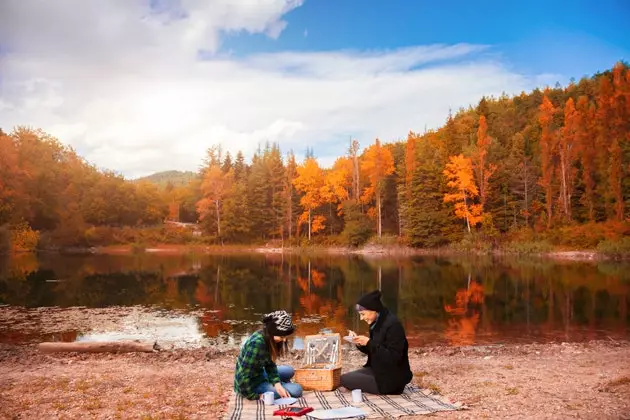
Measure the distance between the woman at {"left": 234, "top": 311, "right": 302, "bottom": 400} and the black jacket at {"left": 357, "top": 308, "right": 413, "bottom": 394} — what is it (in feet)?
3.87

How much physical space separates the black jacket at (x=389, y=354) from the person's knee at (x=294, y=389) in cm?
110

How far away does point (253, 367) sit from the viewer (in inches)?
271

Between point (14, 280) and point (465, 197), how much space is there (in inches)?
1662

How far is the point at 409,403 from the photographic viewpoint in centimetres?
688

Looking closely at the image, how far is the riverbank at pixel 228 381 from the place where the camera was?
682 centimetres

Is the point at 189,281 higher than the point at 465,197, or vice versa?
the point at 465,197

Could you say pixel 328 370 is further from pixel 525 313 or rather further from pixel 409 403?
pixel 525 313

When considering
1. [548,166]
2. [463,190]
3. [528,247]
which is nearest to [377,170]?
[463,190]

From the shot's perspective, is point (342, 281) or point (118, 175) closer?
point (342, 281)

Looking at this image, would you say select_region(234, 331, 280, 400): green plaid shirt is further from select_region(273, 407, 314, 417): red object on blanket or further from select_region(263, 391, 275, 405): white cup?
select_region(273, 407, 314, 417): red object on blanket

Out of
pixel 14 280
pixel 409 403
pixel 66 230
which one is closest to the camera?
pixel 409 403

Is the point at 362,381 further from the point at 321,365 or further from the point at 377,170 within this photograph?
the point at 377,170

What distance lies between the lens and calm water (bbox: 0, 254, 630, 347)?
52.6ft

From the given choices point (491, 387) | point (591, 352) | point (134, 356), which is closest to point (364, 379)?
point (491, 387)
